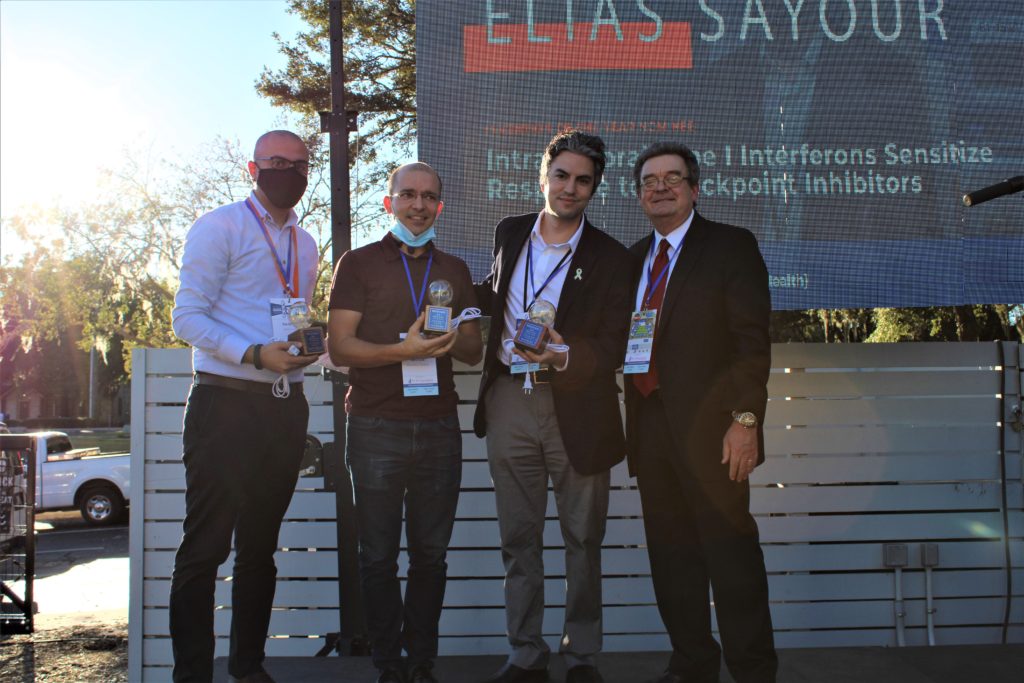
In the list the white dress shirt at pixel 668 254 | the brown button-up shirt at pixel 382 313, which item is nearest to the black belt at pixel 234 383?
Result: the brown button-up shirt at pixel 382 313

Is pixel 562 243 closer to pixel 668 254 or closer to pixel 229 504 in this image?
pixel 668 254

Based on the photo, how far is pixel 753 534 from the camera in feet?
8.64

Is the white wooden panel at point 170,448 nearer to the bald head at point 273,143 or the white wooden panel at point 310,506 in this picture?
the white wooden panel at point 310,506

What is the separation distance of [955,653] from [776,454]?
108 centimetres

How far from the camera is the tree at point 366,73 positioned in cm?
747

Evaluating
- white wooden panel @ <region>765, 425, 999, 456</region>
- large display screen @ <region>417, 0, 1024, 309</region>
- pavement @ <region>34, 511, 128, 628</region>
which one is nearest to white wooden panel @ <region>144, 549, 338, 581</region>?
large display screen @ <region>417, 0, 1024, 309</region>

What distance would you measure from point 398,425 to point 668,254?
105 cm

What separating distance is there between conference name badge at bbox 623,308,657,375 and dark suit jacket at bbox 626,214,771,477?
0.03 meters

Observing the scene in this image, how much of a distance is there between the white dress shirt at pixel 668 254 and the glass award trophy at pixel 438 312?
64cm

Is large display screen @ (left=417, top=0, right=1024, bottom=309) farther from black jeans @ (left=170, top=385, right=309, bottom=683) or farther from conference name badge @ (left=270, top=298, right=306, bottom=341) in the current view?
black jeans @ (left=170, top=385, right=309, bottom=683)

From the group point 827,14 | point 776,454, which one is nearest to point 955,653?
point 776,454

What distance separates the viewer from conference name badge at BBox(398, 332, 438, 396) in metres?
2.78

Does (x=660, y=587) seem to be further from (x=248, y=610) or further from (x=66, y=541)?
(x=66, y=541)

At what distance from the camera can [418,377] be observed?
2.80m
